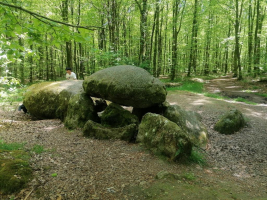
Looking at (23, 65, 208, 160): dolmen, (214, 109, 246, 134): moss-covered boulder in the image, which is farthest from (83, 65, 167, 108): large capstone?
(214, 109, 246, 134): moss-covered boulder

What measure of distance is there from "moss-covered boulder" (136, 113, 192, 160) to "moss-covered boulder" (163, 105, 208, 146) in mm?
1272

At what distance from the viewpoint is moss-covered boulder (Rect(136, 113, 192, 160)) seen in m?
4.25

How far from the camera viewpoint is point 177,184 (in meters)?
3.18

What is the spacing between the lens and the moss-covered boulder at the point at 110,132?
5.16 metres

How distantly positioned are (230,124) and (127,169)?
15.8ft

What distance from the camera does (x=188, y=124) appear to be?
239 inches

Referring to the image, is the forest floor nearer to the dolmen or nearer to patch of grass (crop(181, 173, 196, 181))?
patch of grass (crop(181, 173, 196, 181))

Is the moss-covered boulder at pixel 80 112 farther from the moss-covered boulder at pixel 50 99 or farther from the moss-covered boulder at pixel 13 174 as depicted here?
the moss-covered boulder at pixel 13 174

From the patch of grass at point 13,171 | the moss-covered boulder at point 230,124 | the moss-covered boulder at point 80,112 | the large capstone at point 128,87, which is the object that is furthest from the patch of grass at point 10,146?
the moss-covered boulder at point 230,124

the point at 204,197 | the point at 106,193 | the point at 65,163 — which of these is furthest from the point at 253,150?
the point at 65,163

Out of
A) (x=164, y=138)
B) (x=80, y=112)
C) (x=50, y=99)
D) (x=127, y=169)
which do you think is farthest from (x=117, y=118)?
(x=50, y=99)

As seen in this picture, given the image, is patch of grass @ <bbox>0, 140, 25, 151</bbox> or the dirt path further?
the dirt path

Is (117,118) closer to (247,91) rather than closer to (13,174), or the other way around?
(13,174)

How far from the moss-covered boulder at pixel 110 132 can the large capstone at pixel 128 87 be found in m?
0.97
